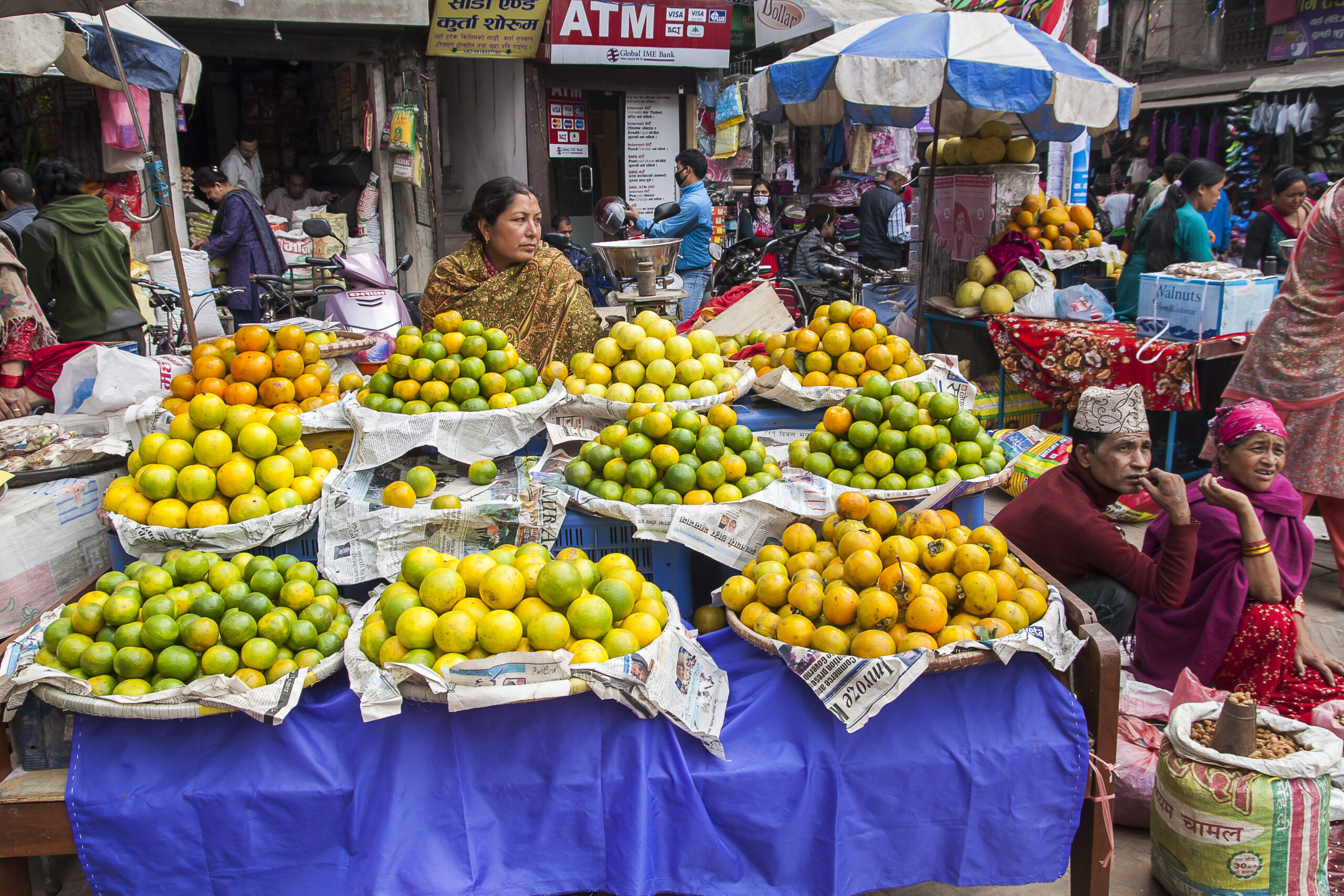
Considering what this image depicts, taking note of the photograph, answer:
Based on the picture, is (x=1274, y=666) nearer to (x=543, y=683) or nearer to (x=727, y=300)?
(x=543, y=683)

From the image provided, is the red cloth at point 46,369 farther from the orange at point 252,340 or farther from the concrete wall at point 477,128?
the concrete wall at point 477,128

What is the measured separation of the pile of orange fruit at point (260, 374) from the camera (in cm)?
332

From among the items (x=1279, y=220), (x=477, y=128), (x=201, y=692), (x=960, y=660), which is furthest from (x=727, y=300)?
(x=477, y=128)

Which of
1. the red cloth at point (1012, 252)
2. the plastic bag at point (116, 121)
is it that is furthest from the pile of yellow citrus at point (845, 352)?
the plastic bag at point (116, 121)

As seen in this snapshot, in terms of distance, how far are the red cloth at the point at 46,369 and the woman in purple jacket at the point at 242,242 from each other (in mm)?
3225

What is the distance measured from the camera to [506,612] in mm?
2176

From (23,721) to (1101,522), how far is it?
301 cm

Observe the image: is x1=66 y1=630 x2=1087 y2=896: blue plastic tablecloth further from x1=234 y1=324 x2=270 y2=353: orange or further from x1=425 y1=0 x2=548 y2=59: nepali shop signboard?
x1=425 y1=0 x2=548 y2=59: nepali shop signboard

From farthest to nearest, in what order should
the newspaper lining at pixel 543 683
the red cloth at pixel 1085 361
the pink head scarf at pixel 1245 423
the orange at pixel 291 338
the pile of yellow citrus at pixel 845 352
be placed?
the red cloth at pixel 1085 361 < the pile of yellow citrus at pixel 845 352 < the orange at pixel 291 338 < the pink head scarf at pixel 1245 423 < the newspaper lining at pixel 543 683

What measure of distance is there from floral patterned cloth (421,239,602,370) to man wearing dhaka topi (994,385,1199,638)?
203 centimetres

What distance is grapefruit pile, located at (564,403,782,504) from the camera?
2900mm

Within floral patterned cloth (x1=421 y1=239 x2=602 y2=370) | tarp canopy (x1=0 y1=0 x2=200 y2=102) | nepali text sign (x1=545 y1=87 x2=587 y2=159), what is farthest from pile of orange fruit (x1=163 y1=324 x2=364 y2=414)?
nepali text sign (x1=545 y1=87 x2=587 y2=159)

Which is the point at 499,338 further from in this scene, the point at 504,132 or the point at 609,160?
the point at 609,160

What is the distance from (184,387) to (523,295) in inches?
56.1
